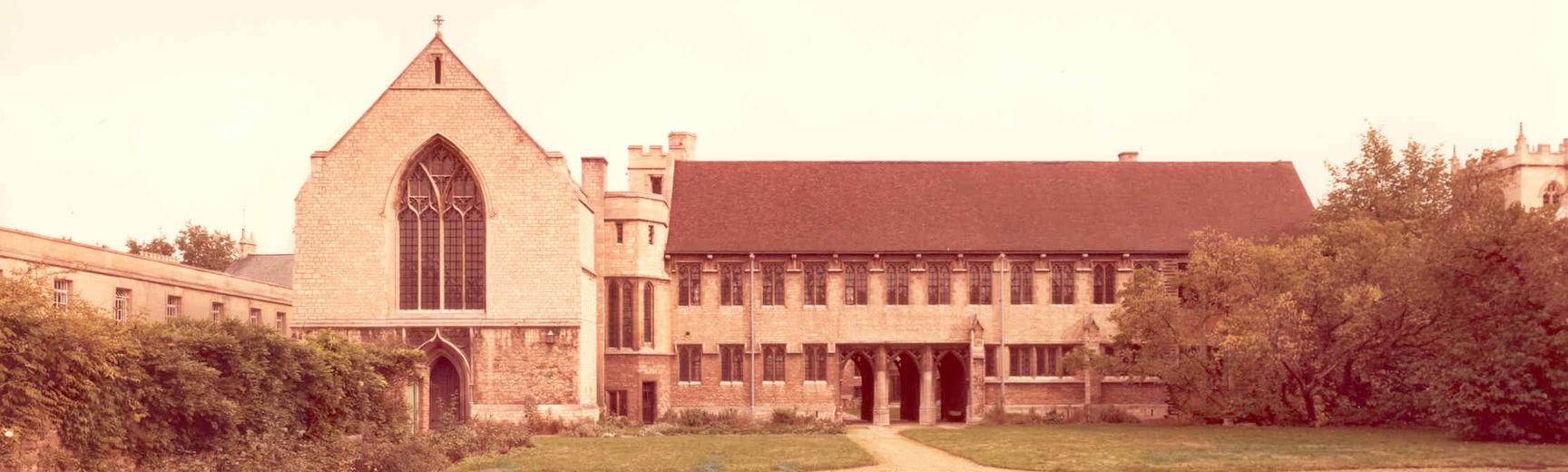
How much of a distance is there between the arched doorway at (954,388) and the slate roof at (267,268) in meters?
34.7

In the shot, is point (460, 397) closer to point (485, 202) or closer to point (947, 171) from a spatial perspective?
point (485, 202)

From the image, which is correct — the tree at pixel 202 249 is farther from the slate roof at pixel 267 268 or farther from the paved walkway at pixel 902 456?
the paved walkway at pixel 902 456

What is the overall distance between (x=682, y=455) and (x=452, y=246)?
15435 mm

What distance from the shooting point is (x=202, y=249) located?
3228 inches

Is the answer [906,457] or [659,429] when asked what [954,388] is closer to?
[659,429]

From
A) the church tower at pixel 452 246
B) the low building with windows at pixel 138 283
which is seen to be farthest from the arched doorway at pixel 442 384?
the low building with windows at pixel 138 283

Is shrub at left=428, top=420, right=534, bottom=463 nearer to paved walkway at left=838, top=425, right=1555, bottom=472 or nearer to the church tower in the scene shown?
the church tower

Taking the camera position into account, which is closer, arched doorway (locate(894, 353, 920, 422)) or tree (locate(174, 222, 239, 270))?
arched doorway (locate(894, 353, 920, 422))

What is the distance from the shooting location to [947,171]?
54.2 m

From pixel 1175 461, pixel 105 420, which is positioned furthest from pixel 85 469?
pixel 1175 461

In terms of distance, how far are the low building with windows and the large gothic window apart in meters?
4.63

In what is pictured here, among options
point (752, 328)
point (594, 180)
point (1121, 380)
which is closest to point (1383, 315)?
point (1121, 380)

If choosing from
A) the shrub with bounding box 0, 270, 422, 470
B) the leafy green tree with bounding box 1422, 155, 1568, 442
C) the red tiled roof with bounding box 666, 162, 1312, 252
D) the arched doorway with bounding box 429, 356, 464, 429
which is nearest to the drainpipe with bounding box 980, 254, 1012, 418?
the red tiled roof with bounding box 666, 162, 1312, 252

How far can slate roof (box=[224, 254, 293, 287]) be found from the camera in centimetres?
7181
